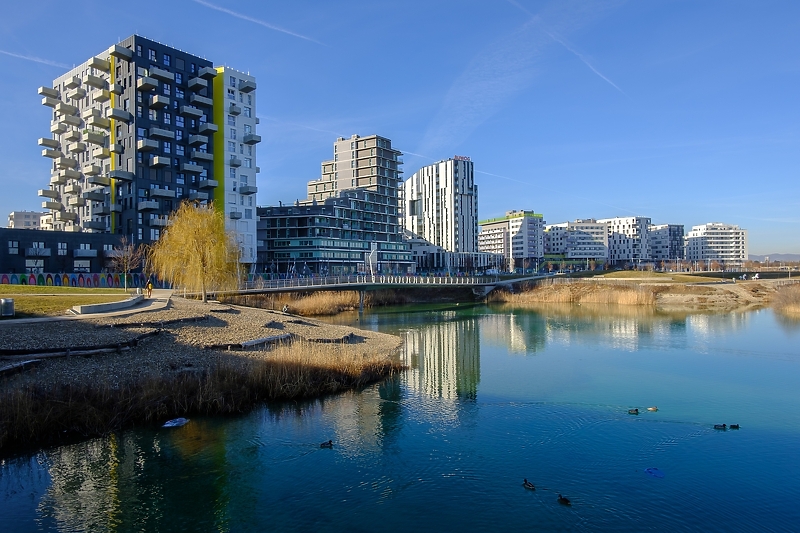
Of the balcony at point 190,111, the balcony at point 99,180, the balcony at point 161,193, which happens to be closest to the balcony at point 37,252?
the balcony at point 99,180

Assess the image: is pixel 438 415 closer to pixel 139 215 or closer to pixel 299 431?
pixel 299 431

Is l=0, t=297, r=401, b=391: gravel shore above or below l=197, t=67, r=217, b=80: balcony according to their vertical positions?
below

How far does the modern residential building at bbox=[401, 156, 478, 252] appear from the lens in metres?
164

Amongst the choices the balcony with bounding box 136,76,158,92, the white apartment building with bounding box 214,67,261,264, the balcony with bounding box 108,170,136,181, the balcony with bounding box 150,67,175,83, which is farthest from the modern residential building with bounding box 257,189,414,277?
the balcony with bounding box 136,76,158,92

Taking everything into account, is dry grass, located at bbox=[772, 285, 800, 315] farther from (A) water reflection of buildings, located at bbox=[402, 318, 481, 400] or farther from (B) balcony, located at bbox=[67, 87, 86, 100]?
(B) balcony, located at bbox=[67, 87, 86, 100]

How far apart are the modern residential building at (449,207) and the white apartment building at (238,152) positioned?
86.9 meters

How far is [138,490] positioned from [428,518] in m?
7.28

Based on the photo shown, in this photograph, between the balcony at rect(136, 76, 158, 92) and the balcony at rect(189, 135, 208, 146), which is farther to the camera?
the balcony at rect(189, 135, 208, 146)

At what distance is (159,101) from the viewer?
231ft

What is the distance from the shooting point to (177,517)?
1293 cm

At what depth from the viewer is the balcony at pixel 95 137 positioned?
240ft

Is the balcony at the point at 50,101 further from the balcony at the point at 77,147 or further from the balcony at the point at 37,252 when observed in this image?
the balcony at the point at 37,252

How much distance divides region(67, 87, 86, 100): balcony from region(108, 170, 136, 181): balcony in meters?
17.2

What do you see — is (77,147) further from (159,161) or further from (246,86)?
(246,86)
